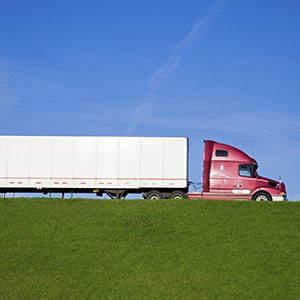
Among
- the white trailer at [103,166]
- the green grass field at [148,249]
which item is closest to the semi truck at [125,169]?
the white trailer at [103,166]

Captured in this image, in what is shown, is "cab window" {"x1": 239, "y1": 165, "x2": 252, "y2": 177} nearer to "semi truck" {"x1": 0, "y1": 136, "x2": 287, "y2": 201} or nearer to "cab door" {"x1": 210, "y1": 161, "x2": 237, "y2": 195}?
"semi truck" {"x1": 0, "y1": 136, "x2": 287, "y2": 201}

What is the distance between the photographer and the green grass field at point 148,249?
2561 centimetres

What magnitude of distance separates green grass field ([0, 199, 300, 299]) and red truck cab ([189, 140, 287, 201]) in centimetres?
541

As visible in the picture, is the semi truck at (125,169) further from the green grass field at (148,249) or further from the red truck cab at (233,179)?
the green grass field at (148,249)

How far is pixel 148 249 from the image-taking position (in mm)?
29156

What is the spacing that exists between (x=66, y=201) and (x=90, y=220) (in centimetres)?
379

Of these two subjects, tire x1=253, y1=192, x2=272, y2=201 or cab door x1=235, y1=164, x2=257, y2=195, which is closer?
tire x1=253, y1=192, x2=272, y2=201

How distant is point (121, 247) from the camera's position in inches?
1157

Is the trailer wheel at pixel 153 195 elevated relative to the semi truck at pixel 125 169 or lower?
lower

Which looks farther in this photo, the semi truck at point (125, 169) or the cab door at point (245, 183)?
the cab door at point (245, 183)

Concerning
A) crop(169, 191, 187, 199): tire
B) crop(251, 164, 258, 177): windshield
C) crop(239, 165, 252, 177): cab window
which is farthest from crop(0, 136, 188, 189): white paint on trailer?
crop(251, 164, 258, 177): windshield

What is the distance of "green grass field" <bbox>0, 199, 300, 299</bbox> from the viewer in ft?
84.0

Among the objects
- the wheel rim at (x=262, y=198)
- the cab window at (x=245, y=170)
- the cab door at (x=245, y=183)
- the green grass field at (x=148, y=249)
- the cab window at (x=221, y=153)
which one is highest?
the cab window at (x=221, y=153)

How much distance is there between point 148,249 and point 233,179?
13849mm
